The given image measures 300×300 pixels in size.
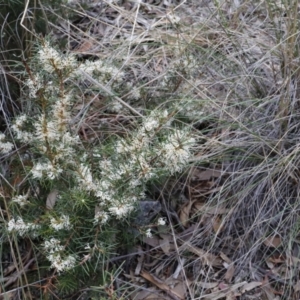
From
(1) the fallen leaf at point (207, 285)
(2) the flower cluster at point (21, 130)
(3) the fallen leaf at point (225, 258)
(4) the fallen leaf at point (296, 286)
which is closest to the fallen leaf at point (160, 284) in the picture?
(1) the fallen leaf at point (207, 285)

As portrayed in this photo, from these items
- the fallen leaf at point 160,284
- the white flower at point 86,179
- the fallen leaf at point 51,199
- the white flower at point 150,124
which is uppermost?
the white flower at point 150,124

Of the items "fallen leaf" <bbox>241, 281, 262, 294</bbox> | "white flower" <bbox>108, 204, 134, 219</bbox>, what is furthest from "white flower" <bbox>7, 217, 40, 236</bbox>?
"fallen leaf" <bbox>241, 281, 262, 294</bbox>

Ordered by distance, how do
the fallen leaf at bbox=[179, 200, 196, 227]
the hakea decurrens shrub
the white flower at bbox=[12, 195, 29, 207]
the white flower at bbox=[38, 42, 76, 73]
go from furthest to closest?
the fallen leaf at bbox=[179, 200, 196, 227]
the white flower at bbox=[12, 195, 29, 207]
the hakea decurrens shrub
the white flower at bbox=[38, 42, 76, 73]

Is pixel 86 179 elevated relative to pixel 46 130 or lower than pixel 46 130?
lower

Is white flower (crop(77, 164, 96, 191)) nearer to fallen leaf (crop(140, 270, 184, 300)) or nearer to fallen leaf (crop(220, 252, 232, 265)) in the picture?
fallen leaf (crop(140, 270, 184, 300))

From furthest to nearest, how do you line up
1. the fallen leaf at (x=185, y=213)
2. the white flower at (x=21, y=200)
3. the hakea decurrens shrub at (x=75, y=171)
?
the fallen leaf at (x=185, y=213) → the white flower at (x=21, y=200) → the hakea decurrens shrub at (x=75, y=171)

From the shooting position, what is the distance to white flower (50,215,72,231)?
1800mm

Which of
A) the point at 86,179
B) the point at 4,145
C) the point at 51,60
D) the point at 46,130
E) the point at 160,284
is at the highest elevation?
the point at 51,60

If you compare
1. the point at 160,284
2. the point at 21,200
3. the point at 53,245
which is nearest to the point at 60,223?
the point at 53,245

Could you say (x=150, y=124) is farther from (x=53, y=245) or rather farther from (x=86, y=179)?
(x=53, y=245)

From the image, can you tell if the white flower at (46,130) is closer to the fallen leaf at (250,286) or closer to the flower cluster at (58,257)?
the flower cluster at (58,257)

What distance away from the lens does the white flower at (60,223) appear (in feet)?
5.90

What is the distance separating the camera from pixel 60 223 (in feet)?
5.92

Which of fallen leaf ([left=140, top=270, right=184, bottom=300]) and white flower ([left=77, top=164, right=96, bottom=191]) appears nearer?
white flower ([left=77, top=164, right=96, bottom=191])
